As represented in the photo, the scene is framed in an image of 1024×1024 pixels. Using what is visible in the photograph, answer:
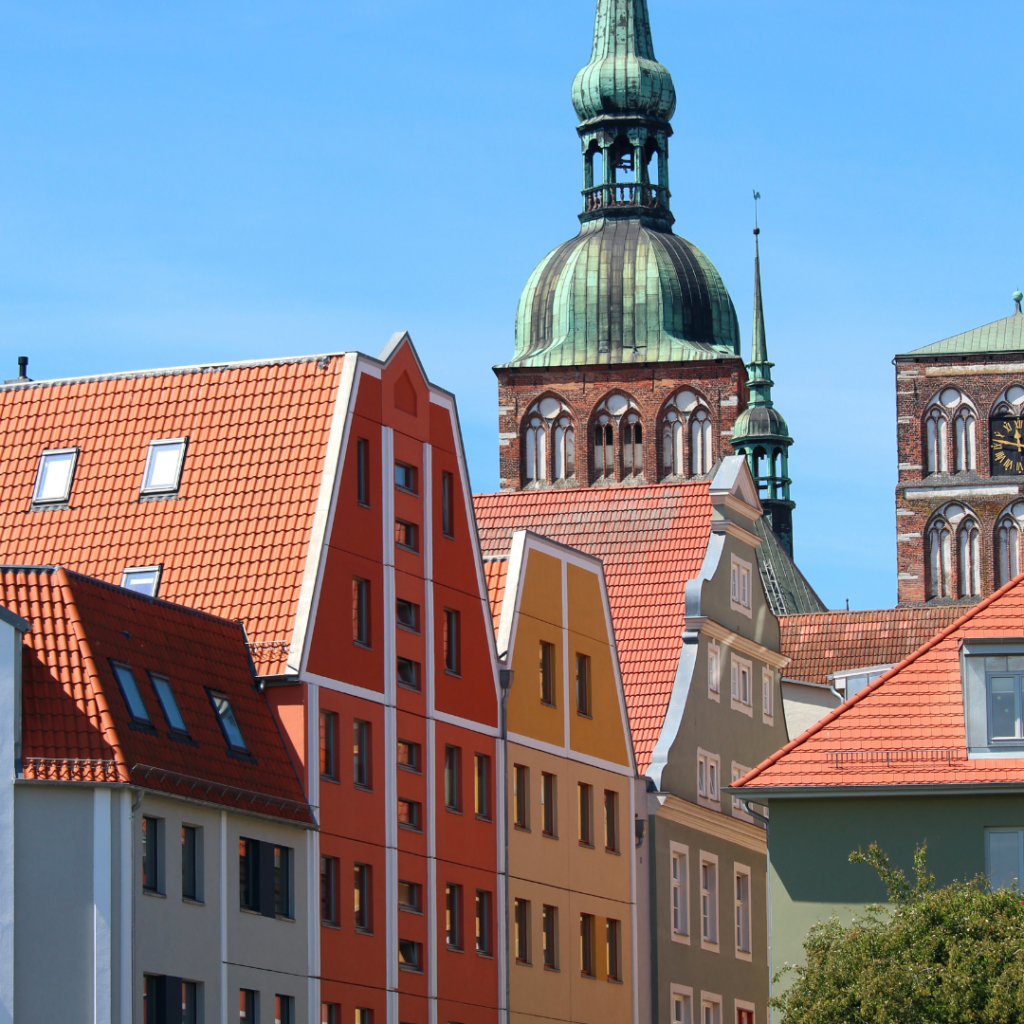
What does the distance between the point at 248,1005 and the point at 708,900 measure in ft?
62.2

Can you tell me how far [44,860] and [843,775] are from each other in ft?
37.7

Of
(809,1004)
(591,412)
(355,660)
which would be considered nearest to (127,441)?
A: (355,660)

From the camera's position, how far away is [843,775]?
45812 mm

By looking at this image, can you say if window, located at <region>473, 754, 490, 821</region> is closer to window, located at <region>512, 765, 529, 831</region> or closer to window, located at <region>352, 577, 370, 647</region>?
window, located at <region>512, 765, 529, 831</region>

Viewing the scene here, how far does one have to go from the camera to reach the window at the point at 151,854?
43469 mm

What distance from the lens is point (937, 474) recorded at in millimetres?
149625

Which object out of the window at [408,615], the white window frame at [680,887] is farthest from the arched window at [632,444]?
the window at [408,615]

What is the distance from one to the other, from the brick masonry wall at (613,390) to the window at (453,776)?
3076 inches

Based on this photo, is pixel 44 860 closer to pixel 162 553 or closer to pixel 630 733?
pixel 162 553

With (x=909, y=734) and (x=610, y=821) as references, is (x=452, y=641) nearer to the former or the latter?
(x=610, y=821)

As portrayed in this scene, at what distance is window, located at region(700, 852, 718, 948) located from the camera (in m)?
62.7

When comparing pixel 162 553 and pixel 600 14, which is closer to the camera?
pixel 162 553

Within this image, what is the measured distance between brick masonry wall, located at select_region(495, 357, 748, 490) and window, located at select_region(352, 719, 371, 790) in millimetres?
81419

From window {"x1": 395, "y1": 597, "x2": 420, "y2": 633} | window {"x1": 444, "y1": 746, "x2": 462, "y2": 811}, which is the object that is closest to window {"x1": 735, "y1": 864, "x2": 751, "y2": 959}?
window {"x1": 444, "y1": 746, "x2": 462, "y2": 811}
